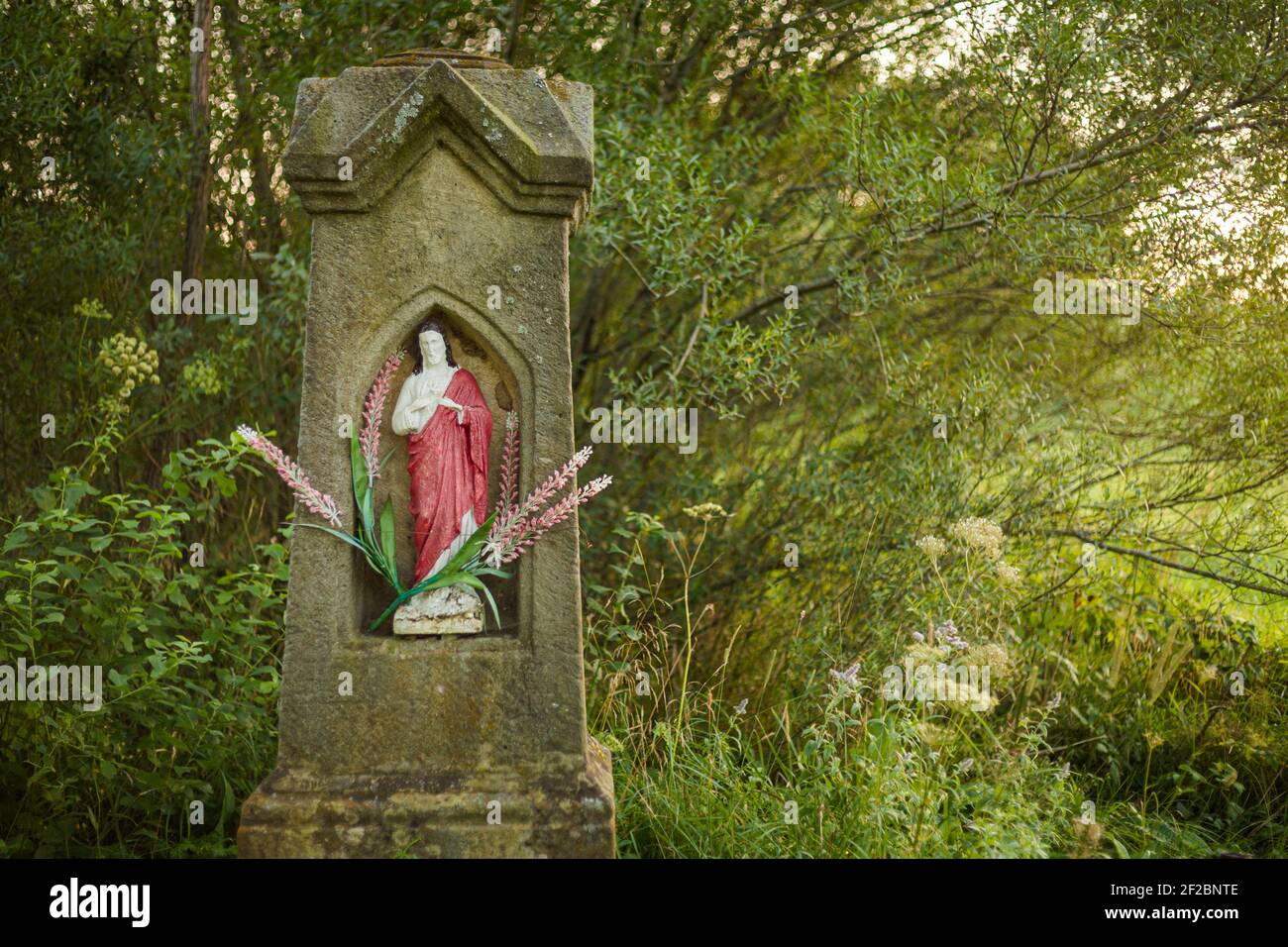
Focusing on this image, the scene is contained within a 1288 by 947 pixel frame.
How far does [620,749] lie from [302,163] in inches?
91.2

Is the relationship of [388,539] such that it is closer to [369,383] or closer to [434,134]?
[369,383]

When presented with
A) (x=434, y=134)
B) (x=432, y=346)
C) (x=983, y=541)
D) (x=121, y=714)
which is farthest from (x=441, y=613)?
(x=983, y=541)

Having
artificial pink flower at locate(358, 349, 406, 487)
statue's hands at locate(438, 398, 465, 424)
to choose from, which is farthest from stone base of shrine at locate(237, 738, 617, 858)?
statue's hands at locate(438, 398, 465, 424)

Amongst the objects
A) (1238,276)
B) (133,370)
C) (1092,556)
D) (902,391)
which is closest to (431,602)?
(133,370)

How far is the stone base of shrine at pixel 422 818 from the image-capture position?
3572 mm

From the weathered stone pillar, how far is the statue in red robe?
0.44 ft

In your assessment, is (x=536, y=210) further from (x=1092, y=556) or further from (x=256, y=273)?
(x=1092, y=556)

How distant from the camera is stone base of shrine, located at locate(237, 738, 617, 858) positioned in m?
3.57

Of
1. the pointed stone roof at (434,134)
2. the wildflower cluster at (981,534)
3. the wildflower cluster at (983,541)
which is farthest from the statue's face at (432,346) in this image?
the wildflower cluster at (981,534)

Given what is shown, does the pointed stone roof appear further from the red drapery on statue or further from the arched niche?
the red drapery on statue

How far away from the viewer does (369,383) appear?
381cm

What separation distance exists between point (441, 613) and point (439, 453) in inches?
19.7

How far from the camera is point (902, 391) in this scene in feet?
19.2

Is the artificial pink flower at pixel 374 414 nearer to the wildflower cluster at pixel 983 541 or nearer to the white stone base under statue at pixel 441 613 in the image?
the white stone base under statue at pixel 441 613
